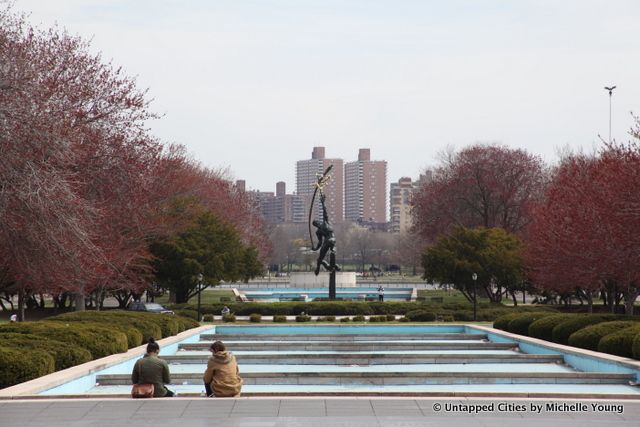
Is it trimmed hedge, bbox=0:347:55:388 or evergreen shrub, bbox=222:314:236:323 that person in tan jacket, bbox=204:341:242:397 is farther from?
evergreen shrub, bbox=222:314:236:323

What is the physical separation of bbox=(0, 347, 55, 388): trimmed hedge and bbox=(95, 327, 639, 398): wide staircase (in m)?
1.30

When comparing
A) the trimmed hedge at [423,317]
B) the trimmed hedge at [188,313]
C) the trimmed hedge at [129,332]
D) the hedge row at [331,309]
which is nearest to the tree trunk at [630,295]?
the hedge row at [331,309]

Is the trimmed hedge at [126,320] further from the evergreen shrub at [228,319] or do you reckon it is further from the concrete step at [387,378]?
the evergreen shrub at [228,319]

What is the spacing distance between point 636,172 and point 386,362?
15.6 meters

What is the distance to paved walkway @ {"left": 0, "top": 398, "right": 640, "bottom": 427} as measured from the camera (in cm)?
1317

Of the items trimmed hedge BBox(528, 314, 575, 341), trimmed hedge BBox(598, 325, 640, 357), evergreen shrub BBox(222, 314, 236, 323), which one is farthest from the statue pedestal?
trimmed hedge BBox(598, 325, 640, 357)

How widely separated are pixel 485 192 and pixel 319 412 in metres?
60.8

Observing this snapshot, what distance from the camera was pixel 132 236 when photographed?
46.4 m

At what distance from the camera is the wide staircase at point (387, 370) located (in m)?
19.7

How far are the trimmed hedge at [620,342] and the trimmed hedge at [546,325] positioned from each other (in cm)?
562

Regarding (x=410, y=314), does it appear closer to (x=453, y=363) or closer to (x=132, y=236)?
(x=132, y=236)

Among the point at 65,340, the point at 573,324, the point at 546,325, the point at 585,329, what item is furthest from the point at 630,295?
the point at 65,340

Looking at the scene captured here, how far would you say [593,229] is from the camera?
135ft

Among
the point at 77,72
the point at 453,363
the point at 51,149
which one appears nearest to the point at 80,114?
the point at 77,72
